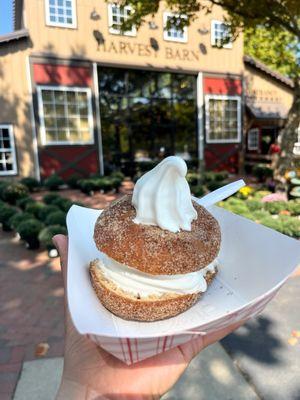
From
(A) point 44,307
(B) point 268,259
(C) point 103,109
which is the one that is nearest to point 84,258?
(B) point 268,259

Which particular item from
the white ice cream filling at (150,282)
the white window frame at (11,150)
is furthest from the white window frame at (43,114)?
the white ice cream filling at (150,282)

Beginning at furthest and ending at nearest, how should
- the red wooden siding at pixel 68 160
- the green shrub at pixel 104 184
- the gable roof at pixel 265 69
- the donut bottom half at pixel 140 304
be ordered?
the gable roof at pixel 265 69 < the red wooden siding at pixel 68 160 < the green shrub at pixel 104 184 < the donut bottom half at pixel 140 304

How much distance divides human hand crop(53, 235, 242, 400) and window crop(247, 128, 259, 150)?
17.0 metres

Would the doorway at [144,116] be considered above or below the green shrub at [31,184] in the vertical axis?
above

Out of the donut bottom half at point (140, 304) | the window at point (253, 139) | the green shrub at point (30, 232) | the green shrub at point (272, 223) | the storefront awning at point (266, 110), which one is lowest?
the green shrub at point (30, 232)

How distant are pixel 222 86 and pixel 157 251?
15.5m

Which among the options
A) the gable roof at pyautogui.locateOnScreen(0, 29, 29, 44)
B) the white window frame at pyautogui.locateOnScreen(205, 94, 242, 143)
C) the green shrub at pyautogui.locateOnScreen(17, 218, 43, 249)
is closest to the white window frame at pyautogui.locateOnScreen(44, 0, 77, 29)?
the gable roof at pyautogui.locateOnScreen(0, 29, 29, 44)

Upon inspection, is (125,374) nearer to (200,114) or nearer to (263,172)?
(263,172)

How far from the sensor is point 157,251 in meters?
1.65

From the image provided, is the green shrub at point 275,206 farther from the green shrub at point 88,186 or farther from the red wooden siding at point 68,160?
the red wooden siding at point 68,160

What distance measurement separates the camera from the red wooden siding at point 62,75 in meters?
12.2

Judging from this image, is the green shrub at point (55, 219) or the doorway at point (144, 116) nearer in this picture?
the green shrub at point (55, 219)

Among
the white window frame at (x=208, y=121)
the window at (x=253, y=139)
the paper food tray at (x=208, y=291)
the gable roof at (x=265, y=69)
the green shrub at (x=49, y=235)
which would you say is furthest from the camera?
the window at (x=253, y=139)

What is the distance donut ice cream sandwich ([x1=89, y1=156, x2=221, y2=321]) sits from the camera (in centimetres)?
166
